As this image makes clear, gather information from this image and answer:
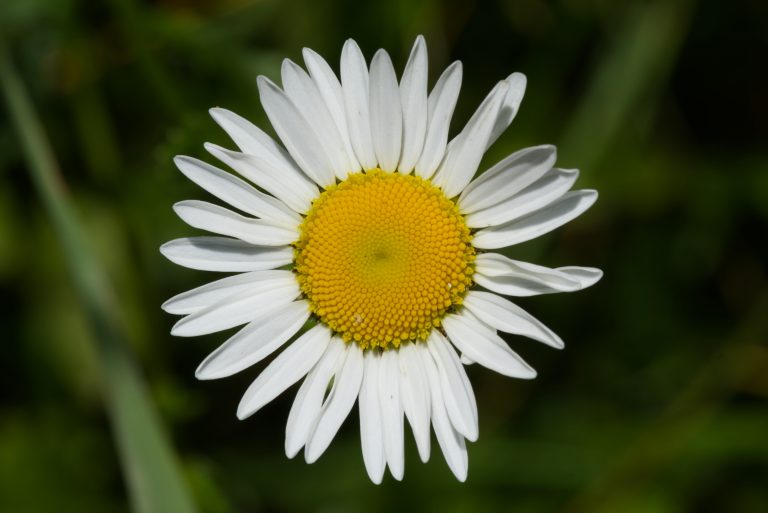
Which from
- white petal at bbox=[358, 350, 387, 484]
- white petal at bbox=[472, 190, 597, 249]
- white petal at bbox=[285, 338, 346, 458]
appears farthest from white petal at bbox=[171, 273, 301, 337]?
white petal at bbox=[472, 190, 597, 249]

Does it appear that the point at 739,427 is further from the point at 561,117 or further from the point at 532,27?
the point at 532,27

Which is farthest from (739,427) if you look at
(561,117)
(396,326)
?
(396,326)

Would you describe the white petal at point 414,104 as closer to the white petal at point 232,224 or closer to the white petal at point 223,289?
the white petal at point 232,224

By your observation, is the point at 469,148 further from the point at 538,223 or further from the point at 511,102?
the point at 538,223

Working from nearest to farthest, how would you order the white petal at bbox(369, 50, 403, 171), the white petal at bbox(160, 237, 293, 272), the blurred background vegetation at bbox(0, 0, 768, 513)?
the white petal at bbox(369, 50, 403, 171)
the white petal at bbox(160, 237, 293, 272)
the blurred background vegetation at bbox(0, 0, 768, 513)

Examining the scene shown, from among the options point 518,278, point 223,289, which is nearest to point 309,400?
point 223,289

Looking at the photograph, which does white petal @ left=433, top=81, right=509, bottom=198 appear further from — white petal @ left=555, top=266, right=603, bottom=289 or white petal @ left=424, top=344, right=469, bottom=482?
white petal @ left=424, top=344, right=469, bottom=482

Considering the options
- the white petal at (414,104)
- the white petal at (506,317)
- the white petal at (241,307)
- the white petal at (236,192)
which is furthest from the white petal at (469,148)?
the white petal at (241,307)
